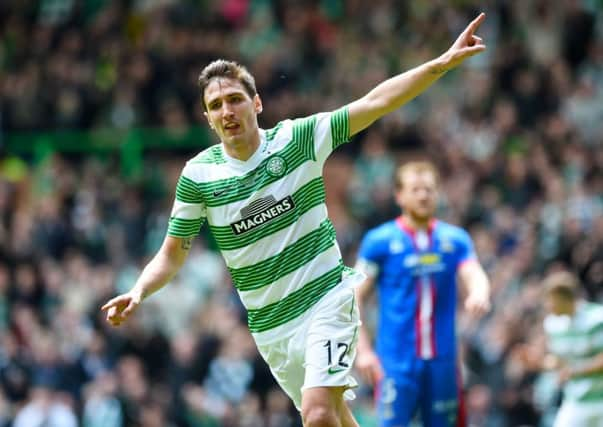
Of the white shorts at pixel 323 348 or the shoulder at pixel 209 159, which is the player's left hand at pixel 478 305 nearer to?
the white shorts at pixel 323 348

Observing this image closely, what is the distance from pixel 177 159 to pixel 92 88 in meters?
1.68

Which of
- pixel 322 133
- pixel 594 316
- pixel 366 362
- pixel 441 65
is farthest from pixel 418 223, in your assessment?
pixel 441 65

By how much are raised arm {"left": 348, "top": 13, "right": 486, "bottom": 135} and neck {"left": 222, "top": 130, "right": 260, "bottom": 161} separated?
0.69 m

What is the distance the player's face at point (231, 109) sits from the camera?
291 inches

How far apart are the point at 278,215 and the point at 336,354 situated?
86 cm

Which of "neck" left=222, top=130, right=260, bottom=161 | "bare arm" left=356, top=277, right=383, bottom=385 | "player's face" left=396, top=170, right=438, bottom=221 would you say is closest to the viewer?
"neck" left=222, top=130, right=260, bottom=161

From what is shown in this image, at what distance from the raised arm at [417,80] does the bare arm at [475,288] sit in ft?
6.96

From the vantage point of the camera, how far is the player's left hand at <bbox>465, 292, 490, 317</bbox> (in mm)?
8781

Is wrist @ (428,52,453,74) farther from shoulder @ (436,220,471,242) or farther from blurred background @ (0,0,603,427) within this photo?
blurred background @ (0,0,603,427)

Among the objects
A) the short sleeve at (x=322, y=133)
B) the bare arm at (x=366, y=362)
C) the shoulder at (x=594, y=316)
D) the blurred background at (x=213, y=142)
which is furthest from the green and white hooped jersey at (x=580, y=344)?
the short sleeve at (x=322, y=133)

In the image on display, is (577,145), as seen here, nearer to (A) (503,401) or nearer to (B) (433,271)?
(A) (503,401)

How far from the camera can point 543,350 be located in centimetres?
1230

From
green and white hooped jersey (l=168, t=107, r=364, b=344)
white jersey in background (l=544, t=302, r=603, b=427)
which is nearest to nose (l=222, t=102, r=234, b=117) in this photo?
green and white hooped jersey (l=168, t=107, r=364, b=344)

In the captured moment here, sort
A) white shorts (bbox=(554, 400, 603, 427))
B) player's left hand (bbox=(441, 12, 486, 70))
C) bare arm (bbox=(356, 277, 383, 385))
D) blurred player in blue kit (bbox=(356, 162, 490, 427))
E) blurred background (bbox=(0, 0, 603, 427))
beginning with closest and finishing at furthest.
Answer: player's left hand (bbox=(441, 12, 486, 70))
bare arm (bbox=(356, 277, 383, 385))
blurred player in blue kit (bbox=(356, 162, 490, 427))
white shorts (bbox=(554, 400, 603, 427))
blurred background (bbox=(0, 0, 603, 427))
